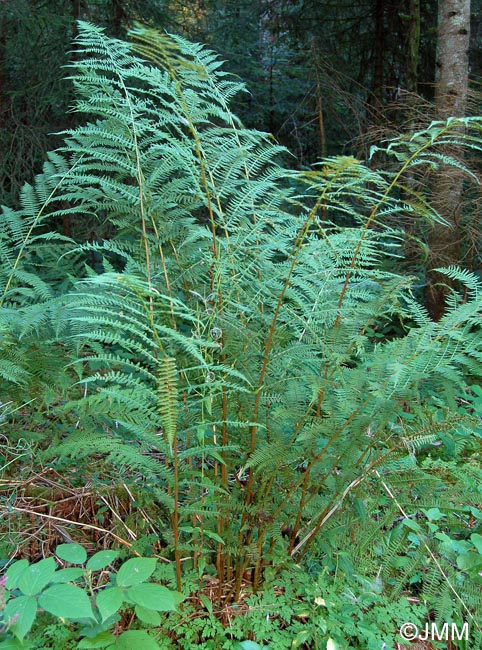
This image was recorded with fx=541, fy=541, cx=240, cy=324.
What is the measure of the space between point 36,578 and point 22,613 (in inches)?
3.3

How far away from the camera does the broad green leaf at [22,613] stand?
3.63ft

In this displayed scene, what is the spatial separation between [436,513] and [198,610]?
843mm

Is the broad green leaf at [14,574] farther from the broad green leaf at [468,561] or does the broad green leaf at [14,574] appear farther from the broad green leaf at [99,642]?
the broad green leaf at [468,561]

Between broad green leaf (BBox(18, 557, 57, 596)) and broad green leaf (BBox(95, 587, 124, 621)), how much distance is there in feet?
0.41

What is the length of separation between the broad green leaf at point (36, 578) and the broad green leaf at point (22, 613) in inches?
0.6

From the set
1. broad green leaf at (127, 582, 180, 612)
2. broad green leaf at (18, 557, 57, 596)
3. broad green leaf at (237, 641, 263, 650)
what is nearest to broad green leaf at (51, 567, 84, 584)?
broad green leaf at (18, 557, 57, 596)

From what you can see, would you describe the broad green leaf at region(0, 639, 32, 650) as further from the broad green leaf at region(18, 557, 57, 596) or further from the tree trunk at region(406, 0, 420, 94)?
the tree trunk at region(406, 0, 420, 94)

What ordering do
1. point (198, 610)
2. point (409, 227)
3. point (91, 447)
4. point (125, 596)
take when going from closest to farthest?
point (125, 596) → point (91, 447) → point (198, 610) → point (409, 227)

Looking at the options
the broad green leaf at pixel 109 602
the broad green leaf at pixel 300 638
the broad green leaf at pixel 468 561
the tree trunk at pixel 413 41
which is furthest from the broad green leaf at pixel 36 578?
the tree trunk at pixel 413 41

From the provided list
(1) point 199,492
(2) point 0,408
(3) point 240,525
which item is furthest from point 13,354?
(3) point 240,525

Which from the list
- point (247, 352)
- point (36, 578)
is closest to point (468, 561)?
point (247, 352)

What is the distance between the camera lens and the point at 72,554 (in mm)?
1337

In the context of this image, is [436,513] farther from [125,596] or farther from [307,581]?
[125,596]

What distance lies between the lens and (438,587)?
1728 millimetres
